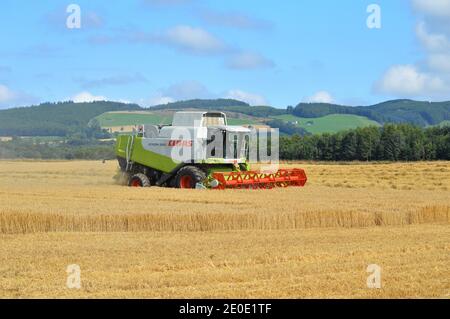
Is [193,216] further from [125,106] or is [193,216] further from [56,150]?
[125,106]

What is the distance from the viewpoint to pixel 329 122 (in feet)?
407

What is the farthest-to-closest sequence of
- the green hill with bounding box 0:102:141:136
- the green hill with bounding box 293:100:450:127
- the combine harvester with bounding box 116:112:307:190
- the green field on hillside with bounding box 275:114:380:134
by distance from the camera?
the green hill with bounding box 293:100:450:127 < the green field on hillside with bounding box 275:114:380:134 < the green hill with bounding box 0:102:141:136 < the combine harvester with bounding box 116:112:307:190

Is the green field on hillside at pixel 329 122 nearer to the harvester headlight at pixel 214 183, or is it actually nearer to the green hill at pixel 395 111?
the green hill at pixel 395 111

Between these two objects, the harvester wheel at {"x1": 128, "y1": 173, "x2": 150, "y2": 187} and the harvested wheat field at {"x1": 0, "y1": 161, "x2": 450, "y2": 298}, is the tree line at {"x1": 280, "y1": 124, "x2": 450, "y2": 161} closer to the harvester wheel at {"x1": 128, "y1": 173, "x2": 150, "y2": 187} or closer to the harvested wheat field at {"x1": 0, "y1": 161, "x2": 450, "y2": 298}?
the harvester wheel at {"x1": 128, "y1": 173, "x2": 150, "y2": 187}

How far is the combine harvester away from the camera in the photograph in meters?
23.6

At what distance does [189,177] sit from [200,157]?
778mm

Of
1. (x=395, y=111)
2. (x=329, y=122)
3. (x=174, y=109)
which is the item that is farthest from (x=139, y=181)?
(x=395, y=111)

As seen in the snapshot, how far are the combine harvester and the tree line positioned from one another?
4694cm

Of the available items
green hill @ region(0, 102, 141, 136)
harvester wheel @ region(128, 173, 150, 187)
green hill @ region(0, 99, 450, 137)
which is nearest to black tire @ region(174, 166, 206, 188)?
harvester wheel @ region(128, 173, 150, 187)

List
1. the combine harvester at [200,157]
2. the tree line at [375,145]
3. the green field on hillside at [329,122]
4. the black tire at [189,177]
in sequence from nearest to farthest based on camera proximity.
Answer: the black tire at [189,177] < the combine harvester at [200,157] < the tree line at [375,145] < the green field on hillside at [329,122]

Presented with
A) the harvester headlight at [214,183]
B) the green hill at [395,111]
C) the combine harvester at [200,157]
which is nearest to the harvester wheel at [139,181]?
the combine harvester at [200,157]

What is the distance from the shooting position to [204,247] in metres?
12.3

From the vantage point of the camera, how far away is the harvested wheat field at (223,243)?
9.06 metres

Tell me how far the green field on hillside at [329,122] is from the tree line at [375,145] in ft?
118
